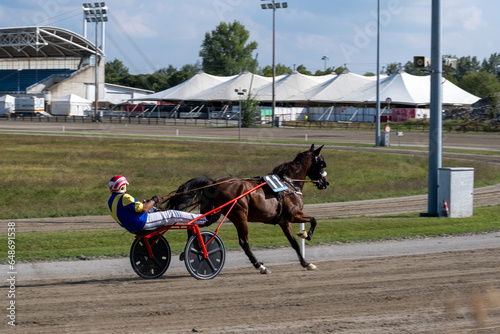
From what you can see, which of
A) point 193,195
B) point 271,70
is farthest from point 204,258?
point 271,70

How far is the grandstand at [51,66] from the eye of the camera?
93750 mm

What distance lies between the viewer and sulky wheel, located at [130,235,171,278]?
29.0ft

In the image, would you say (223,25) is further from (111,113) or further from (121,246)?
(121,246)

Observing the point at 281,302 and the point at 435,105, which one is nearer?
the point at 281,302

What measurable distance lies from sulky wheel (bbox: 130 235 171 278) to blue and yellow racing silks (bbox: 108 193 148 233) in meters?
0.53

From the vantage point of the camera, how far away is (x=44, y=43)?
290ft

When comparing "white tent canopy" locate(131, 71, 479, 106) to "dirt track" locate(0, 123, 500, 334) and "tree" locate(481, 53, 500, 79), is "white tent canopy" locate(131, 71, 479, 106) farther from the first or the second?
"tree" locate(481, 53, 500, 79)

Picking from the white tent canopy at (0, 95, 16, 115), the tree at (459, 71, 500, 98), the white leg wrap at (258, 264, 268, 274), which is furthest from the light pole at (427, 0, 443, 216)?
the tree at (459, 71, 500, 98)

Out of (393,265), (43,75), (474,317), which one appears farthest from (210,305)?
(43,75)

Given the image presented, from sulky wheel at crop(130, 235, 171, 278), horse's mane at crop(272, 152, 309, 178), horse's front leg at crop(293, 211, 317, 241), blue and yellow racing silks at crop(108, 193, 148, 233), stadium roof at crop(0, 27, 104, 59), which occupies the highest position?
stadium roof at crop(0, 27, 104, 59)

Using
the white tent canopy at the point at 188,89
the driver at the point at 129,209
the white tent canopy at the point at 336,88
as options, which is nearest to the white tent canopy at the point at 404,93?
the white tent canopy at the point at 336,88

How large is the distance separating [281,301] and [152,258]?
2.22 meters

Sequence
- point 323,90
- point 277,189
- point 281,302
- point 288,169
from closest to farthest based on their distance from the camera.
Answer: point 281,302 < point 277,189 < point 288,169 < point 323,90

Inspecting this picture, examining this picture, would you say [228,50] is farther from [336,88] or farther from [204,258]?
[204,258]
